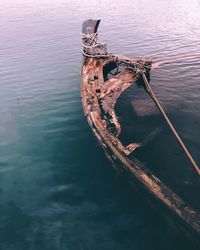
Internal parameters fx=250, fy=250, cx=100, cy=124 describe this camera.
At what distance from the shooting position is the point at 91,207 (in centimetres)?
866

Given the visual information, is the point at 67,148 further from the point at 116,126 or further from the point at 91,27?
the point at 91,27

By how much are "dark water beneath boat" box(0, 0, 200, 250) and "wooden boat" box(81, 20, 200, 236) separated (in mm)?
1399

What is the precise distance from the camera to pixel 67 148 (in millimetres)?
11852

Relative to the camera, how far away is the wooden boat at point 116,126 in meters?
6.54

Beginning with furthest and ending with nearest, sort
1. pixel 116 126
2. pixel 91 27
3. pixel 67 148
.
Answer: pixel 91 27, pixel 67 148, pixel 116 126

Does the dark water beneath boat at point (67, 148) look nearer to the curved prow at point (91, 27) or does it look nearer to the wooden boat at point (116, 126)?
the wooden boat at point (116, 126)

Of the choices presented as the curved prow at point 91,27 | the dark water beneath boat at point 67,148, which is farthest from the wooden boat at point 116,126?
the curved prow at point 91,27

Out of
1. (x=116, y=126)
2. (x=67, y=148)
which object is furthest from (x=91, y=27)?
(x=116, y=126)

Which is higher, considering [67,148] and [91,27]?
[91,27]

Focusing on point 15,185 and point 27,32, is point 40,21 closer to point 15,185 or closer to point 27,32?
point 27,32

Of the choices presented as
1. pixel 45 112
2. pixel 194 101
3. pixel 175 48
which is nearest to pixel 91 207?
pixel 45 112

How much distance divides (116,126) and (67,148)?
339 cm

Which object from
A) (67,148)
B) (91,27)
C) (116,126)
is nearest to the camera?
(116,126)

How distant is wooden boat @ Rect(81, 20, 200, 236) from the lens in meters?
6.54
